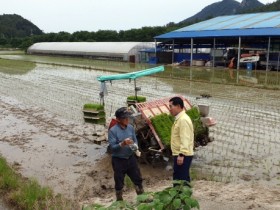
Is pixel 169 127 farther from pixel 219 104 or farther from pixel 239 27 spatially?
pixel 239 27

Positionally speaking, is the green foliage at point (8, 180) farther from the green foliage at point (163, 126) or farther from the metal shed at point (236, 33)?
the metal shed at point (236, 33)

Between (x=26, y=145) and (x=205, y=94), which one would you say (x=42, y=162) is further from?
(x=205, y=94)

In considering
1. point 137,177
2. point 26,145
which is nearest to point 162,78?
point 26,145

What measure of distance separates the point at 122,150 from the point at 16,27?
12704cm

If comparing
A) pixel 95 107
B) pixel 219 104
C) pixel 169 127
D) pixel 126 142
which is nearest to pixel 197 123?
pixel 169 127

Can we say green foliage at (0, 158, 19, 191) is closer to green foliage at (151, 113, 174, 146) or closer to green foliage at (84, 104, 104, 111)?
green foliage at (151, 113, 174, 146)

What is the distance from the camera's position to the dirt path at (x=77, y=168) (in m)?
5.69

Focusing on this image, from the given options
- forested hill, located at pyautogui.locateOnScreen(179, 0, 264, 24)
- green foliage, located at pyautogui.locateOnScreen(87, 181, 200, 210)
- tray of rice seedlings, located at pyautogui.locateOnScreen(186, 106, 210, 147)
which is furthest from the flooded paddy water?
forested hill, located at pyautogui.locateOnScreen(179, 0, 264, 24)

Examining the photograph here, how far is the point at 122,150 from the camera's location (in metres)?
5.43

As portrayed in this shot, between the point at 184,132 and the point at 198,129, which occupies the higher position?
the point at 184,132

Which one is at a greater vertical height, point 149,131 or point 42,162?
point 149,131

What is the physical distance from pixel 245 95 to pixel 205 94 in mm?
1828

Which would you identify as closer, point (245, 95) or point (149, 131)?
point (149, 131)

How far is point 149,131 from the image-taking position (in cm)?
774
